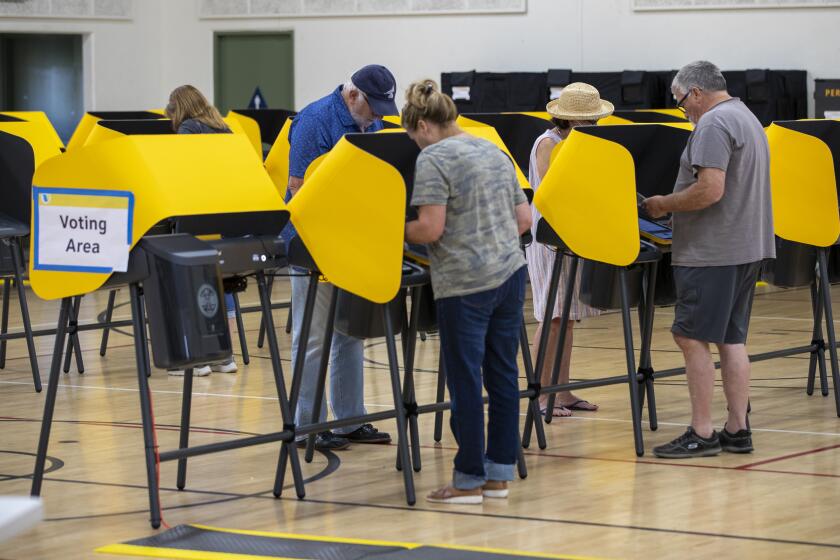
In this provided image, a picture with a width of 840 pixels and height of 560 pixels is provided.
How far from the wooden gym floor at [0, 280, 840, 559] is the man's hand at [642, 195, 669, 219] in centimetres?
89

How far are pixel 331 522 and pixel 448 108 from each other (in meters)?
1.29

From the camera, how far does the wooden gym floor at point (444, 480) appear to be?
4215 mm

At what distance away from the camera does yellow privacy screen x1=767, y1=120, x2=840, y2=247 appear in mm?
6086

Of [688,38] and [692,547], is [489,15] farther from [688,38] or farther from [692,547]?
[692,547]

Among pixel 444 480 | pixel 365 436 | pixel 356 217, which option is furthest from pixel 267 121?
pixel 356 217

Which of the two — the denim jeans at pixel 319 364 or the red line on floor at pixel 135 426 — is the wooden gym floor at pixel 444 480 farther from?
the denim jeans at pixel 319 364

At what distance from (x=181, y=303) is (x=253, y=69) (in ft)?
36.9

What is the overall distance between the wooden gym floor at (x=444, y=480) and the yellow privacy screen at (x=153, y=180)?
75cm

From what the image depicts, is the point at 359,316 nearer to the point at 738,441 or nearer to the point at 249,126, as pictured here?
the point at 738,441

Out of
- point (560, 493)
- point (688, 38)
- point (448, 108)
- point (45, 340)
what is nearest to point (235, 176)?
point (448, 108)

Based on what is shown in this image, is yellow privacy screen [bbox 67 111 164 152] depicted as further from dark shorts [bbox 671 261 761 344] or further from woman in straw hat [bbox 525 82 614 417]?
dark shorts [bbox 671 261 761 344]

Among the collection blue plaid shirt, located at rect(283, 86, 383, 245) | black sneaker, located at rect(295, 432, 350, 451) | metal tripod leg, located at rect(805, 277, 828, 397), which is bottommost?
black sneaker, located at rect(295, 432, 350, 451)

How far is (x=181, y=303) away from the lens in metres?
4.21

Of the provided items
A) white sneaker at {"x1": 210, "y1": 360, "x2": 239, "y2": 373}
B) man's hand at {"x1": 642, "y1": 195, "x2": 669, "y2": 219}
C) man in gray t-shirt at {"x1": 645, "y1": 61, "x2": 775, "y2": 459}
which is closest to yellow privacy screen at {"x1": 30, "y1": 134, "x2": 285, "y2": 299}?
man's hand at {"x1": 642, "y1": 195, "x2": 669, "y2": 219}
